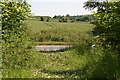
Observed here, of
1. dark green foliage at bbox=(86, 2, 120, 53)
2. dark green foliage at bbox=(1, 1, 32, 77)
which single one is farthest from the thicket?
dark green foliage at bbox=(1, 1, 32, 77)

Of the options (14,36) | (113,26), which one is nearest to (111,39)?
(113,26)

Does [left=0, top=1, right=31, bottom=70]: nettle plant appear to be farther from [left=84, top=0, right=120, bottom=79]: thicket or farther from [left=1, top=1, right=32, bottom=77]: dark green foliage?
[left=84, top=0, right=120, bottom=79]: thicket

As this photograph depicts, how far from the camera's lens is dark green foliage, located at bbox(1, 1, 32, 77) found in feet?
25.0

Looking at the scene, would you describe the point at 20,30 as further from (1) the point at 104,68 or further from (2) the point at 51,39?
(2) the point at 51,39

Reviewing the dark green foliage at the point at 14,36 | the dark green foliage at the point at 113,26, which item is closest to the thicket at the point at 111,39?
the dark green foliage at the point at 113,26

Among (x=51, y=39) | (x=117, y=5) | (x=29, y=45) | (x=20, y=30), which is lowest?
(x=51, y=39)

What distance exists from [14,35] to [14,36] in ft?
0.14

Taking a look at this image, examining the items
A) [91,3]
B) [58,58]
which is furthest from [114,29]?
[91,3]

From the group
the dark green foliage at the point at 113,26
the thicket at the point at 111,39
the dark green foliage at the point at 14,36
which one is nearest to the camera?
the thicket at the point at 111,39

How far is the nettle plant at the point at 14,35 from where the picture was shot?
7.62m

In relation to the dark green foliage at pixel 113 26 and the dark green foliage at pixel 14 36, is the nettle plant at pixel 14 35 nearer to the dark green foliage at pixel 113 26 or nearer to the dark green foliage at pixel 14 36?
the dark green foliage at pixel 14 36

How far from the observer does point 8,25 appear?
8023 mm

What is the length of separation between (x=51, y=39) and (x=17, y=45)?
572 inches

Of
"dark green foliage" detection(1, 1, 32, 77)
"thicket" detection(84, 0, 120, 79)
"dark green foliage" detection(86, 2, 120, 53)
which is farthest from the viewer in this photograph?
A: "dark green foliage" detection(1, 1, 32, 77)
